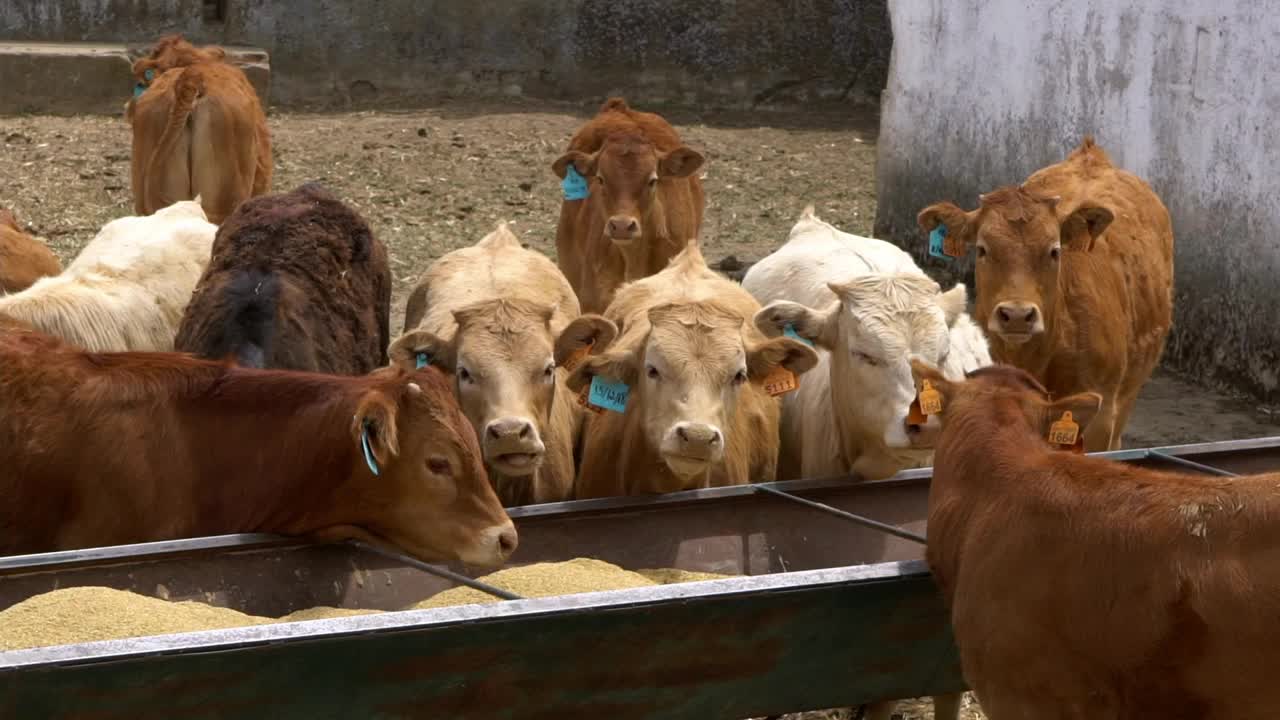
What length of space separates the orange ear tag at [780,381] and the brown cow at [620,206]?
269 cm

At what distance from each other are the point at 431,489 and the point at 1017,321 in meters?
2.78

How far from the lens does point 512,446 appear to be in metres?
5.00

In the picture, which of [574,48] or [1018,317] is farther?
[574,48]

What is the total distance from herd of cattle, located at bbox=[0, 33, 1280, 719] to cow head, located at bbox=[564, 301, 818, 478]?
0.04 ft

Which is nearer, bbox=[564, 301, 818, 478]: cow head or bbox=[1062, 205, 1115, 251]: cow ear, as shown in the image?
bbox=[564, 301, 818, 478]: cow head

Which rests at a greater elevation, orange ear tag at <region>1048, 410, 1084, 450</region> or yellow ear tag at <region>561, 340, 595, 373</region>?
orange ear tag at <region>1048, 410, 1084, 450</region>

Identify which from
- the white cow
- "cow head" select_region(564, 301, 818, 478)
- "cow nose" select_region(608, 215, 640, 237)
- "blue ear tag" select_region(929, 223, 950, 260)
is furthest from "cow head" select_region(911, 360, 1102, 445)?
"cow nose" select_region(608, 215, 640, 237)

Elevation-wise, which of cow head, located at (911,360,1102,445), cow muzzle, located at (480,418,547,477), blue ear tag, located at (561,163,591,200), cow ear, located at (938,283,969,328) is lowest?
cow muzzle, located at (480,418,547,477)

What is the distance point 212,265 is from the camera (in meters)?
6.21

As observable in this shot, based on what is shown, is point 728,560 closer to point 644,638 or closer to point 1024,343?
point 644,638

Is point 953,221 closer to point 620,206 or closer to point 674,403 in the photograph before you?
point 620,206

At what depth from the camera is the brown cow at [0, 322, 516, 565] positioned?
4531 millimetres

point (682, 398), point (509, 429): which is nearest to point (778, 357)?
point (682, 398)

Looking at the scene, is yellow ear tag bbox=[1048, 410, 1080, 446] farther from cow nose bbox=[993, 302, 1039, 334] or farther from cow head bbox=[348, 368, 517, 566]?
cow nose bbox=[993, 302, 1039, 334]
